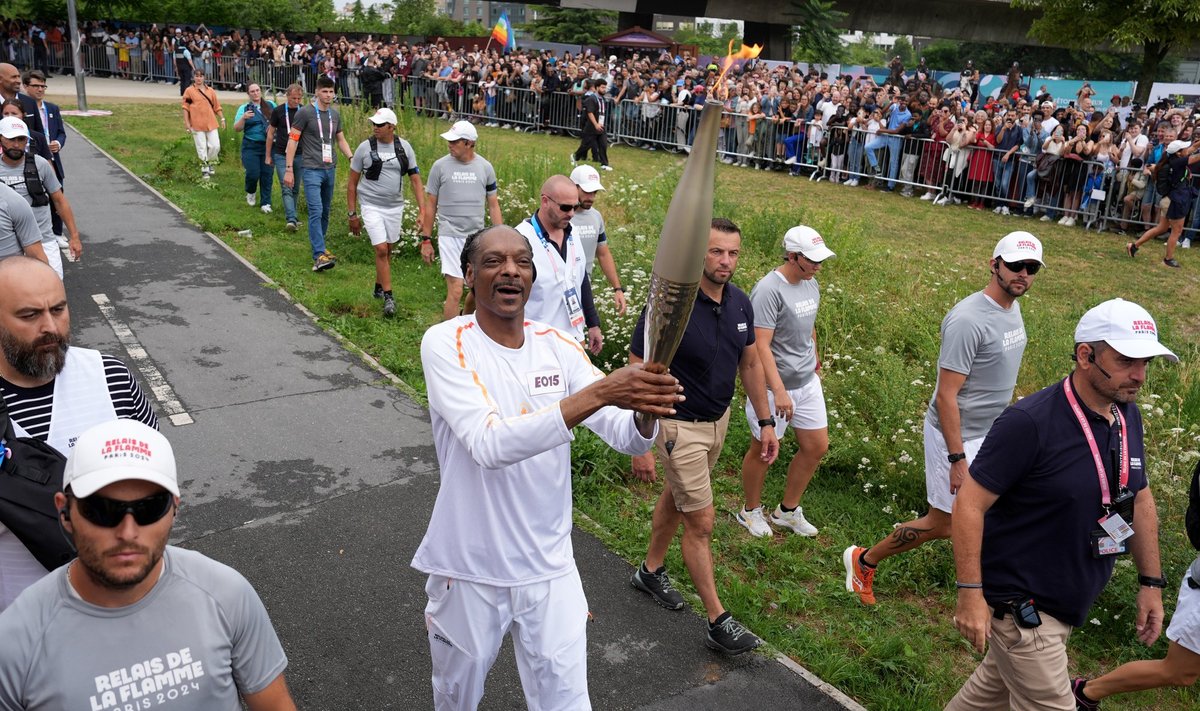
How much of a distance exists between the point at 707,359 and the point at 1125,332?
2.25m

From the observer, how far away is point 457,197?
9.83 m

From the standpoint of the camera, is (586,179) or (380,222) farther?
(380,222)

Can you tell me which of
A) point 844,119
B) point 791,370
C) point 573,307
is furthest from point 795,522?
point 844,119

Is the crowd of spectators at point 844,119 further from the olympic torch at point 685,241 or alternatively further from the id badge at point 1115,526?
the olympic torch at point 685,241

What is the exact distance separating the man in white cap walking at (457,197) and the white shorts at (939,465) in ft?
17.1

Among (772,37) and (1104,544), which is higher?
(772,37)

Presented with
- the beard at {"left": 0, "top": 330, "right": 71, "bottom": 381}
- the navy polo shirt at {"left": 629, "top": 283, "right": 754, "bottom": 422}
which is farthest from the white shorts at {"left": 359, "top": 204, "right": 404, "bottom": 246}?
the beard at {"left": 0, "top": 330, "right": 71, "bottom": 381}

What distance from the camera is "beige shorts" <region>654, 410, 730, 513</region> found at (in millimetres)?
5410

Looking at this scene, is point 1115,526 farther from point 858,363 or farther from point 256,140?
point 256,140

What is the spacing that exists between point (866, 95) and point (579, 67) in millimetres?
Answer: 8627

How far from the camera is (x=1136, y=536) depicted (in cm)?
423

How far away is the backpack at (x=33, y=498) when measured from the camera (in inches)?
121

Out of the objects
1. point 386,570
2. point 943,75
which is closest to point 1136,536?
point 386,570

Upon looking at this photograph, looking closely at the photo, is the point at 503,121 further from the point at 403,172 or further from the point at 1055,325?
the point at 1055,325
